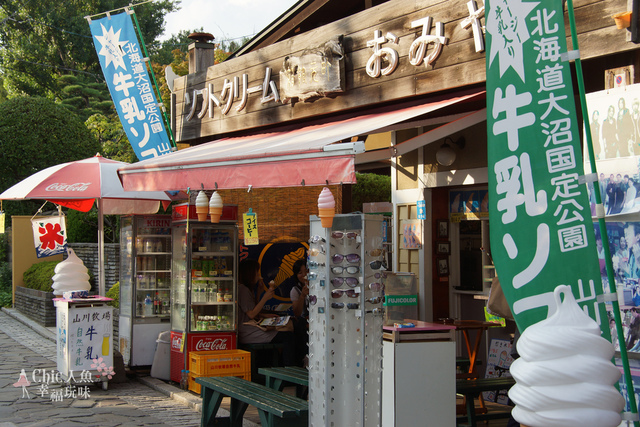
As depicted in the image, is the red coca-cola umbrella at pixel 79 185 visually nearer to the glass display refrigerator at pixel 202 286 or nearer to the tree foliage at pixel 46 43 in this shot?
the glass display refrigerator at pixel 202 286

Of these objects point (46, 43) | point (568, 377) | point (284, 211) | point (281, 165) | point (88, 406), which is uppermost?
point (46, 43)

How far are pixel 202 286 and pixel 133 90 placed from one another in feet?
11.6

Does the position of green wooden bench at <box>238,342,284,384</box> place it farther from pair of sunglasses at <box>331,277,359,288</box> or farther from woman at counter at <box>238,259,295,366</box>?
pair of sunglasses at <box>331,277,359,288</box>

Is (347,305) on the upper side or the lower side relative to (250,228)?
lower

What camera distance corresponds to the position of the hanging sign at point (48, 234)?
10.1m

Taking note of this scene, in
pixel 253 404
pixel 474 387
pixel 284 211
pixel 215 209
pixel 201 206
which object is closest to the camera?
pixel 253 404

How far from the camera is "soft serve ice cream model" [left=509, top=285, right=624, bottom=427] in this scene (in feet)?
9.13

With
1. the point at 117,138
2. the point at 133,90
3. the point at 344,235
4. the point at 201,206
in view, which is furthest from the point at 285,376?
the point at 117,138

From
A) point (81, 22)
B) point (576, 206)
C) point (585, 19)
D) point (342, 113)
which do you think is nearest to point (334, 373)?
point (576, 206)

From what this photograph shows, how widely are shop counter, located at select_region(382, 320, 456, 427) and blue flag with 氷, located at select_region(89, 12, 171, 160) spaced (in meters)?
A: 6.15

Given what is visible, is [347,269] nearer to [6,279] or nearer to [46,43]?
[6,279]

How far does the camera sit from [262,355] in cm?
929

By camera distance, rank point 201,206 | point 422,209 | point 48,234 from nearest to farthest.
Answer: point 201,206 < point 422,209 < point 48,234

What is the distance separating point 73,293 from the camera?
A: 909cm
